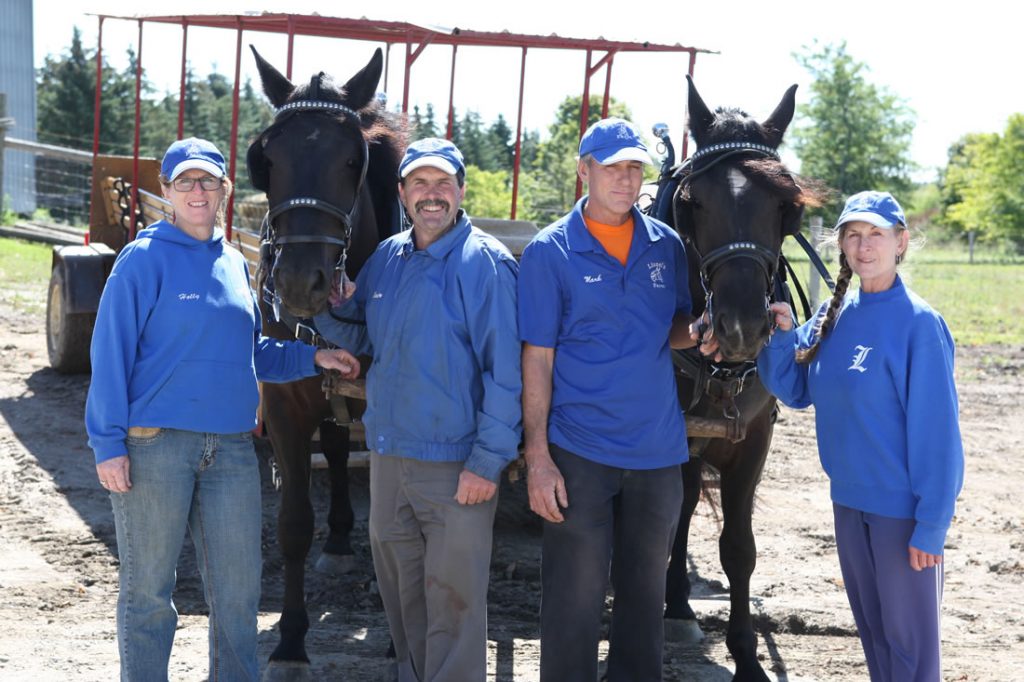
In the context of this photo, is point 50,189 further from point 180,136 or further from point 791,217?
point 791,217

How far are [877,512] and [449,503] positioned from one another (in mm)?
1239

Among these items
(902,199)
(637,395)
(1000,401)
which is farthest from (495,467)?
(902,199)

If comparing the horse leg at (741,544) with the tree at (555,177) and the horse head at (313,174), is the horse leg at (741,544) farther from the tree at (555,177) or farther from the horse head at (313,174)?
the tree at (555,177)

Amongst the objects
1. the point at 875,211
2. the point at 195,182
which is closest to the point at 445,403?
the point at 195,182

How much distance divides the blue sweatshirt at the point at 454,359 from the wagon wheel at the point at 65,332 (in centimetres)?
600

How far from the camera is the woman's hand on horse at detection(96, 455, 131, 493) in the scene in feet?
9.70

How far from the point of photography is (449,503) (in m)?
3.06

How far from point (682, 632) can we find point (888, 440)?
6.96 feet

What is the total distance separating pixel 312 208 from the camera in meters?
3.34

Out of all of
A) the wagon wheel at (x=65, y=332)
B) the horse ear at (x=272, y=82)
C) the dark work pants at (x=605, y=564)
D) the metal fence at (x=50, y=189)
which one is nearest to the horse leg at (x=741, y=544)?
the dark work pants at (x=605, y=564)

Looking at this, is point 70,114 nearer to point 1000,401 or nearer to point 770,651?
point 1000,401

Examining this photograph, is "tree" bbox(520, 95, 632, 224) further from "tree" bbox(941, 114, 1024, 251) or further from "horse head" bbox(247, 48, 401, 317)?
"tree" bbox(941, 114, 1024, 251)

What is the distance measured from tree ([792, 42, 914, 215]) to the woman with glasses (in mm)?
35799

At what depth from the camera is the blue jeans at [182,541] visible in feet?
10.0
